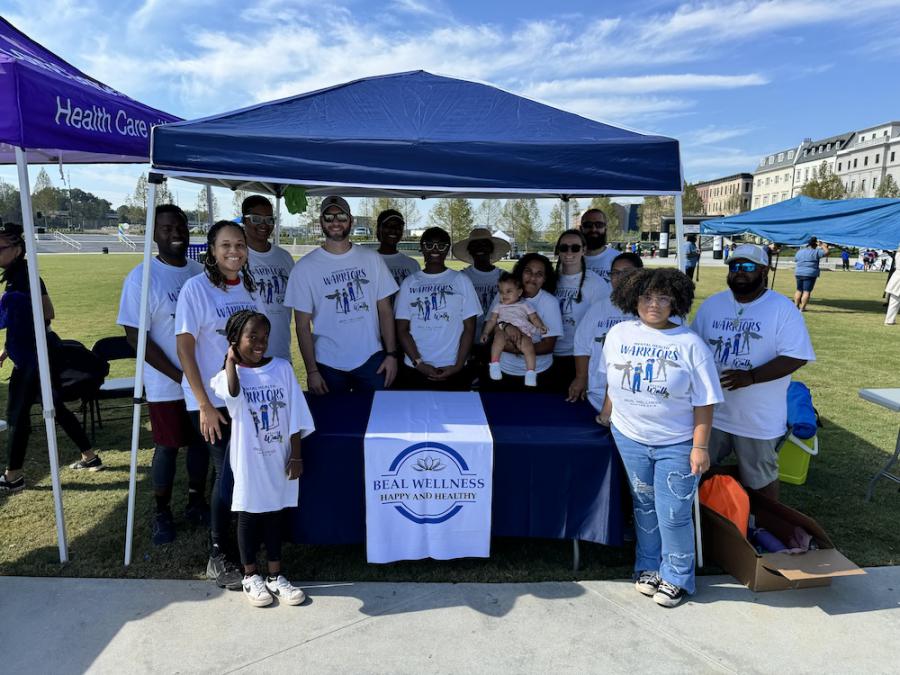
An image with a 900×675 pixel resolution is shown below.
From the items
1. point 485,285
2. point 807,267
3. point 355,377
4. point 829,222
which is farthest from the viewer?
point 807,267

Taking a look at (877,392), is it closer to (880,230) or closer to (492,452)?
(492,452)

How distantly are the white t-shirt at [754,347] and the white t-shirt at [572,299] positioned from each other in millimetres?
809

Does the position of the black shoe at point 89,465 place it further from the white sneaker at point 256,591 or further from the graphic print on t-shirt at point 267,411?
the graphic print on t-shirt at point 267,411

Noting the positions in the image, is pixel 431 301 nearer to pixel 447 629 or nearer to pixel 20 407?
pixel 447 629

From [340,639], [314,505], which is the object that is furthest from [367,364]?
[340,639]

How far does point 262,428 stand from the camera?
8.36 ft

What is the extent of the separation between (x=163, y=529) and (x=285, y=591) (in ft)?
3.33

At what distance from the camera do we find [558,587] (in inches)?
111

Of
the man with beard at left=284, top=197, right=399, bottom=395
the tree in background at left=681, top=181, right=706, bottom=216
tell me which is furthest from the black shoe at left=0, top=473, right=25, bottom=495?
the tree in background at left=681, top=181, right=706, bottom=216

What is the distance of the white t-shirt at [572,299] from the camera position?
383 centimetres

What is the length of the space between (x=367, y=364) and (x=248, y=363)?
1.11 meters

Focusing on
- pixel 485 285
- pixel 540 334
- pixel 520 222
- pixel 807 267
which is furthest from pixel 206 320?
pixel 520 222

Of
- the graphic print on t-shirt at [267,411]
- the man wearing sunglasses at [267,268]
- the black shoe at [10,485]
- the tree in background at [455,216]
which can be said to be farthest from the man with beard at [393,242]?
the tree in background at [455,216]

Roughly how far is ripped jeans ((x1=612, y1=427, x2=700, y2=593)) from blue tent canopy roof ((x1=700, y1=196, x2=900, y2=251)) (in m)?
11.4
